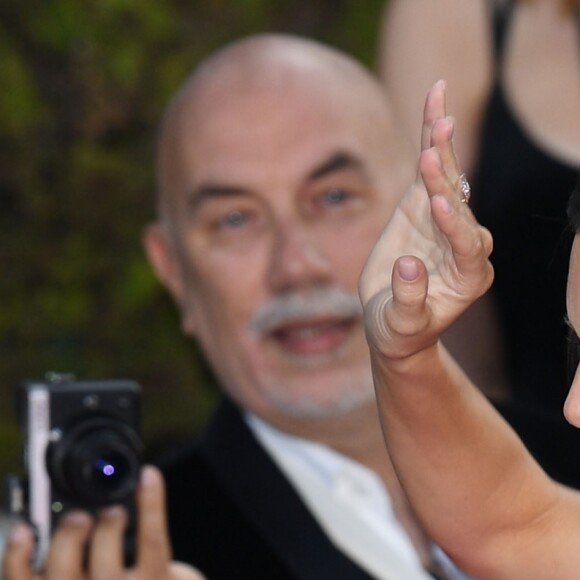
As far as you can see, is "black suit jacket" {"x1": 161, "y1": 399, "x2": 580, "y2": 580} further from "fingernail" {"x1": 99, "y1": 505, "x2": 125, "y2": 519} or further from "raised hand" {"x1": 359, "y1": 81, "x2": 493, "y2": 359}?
"raised hand" {"x1": 359, "y1": 81, "x2": 493, "y2": 359}

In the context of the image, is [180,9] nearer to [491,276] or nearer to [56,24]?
[56,24]

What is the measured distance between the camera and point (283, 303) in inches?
97.3

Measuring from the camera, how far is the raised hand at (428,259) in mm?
1410

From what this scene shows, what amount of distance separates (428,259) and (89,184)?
1.93m

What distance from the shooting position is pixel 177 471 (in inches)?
97.2

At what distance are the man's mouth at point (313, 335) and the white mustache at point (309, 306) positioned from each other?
1 cm

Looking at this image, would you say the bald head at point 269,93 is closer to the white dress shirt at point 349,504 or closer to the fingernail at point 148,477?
Answer: the white dress shirt at point 349,504

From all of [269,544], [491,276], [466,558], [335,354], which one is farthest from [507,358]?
[491,276]

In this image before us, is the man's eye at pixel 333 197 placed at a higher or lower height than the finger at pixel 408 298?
lower

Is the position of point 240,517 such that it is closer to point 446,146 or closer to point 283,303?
point 283,303

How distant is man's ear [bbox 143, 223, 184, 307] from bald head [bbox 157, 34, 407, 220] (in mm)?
76

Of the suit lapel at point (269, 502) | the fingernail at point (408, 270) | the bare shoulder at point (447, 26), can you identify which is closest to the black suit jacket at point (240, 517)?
the suit lapel at point (269, 502)

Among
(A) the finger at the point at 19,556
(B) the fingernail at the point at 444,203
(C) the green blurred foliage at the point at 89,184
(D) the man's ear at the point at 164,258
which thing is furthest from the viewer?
(C) the green blurred foliage at the point at 89,184

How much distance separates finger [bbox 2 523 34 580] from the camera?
2141 millimetres
